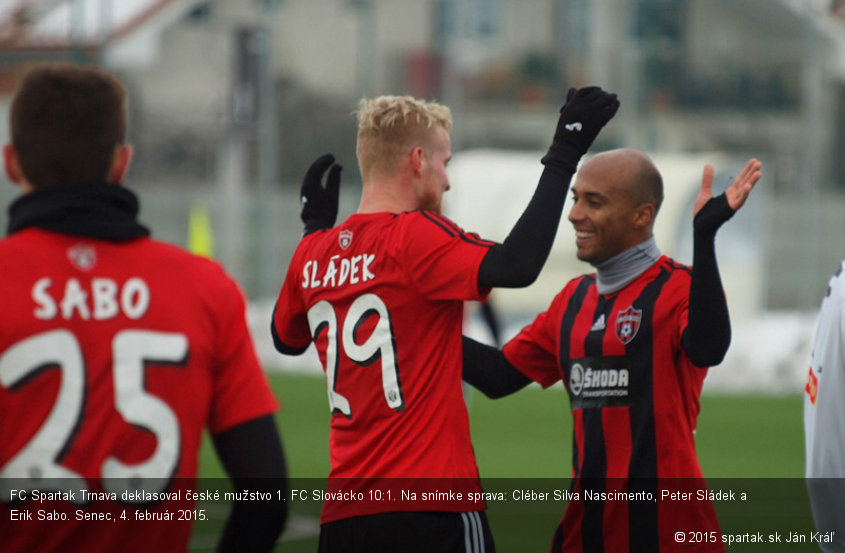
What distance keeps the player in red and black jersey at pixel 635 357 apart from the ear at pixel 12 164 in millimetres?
1837

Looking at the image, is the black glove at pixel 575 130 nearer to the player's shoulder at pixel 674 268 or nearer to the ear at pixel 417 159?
the ear at pixel 417 159

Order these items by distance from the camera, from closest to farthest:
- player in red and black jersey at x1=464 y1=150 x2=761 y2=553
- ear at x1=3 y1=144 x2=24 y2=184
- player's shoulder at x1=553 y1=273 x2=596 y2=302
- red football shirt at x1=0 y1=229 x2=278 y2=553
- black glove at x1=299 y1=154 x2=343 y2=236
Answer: red football shirt at x1=0 y1=229 x2=278 y2=553 → ear at x1=3 y1=144 x2=24 y2=184 → player in red and black jersey at x1=464 y1=150 x2=761 y2=553 → player's shoulder at x1=553 y1=273 x2=596 y2=302 → black glove at x1=299 y1=154 x2=343 y2=236

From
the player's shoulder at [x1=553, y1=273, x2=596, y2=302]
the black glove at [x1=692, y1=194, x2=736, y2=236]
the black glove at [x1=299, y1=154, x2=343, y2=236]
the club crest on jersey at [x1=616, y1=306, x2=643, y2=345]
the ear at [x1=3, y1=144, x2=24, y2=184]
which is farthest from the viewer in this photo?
the black glove at [x1=299, y1=154, x2=343, y2=236]

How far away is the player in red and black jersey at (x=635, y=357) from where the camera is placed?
391 cm

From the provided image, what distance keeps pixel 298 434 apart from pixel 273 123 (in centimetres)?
683

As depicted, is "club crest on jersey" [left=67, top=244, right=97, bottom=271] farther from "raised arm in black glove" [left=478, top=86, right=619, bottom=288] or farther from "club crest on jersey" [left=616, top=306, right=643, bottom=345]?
"club crest on jersey" [left=616, top=306, right=643, bottom=345]

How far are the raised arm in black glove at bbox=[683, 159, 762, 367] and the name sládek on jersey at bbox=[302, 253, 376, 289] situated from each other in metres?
0.91

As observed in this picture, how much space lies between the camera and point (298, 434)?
12414 mm

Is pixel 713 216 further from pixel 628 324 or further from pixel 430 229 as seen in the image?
pixel 430 229

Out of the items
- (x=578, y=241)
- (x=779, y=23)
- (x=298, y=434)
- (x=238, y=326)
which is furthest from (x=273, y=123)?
(x=238, y=326)

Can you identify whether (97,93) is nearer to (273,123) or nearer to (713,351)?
(713,351)

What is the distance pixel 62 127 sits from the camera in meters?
2.89

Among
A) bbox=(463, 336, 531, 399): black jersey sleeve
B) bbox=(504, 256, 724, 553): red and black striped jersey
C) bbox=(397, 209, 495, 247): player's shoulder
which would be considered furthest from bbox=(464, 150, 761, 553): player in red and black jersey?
bbox=(397, 209, 495, 247): player's shoulder

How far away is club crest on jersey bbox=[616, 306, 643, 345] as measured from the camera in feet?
13.8
